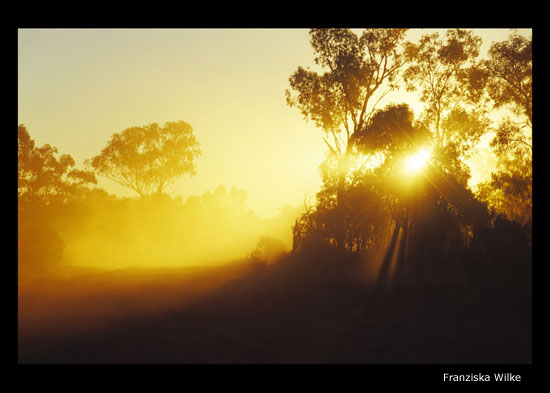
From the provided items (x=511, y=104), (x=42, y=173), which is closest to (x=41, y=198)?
(x=42, y=173)

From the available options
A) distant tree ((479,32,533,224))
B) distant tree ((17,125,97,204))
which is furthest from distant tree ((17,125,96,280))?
distant tree ((479,32,533,224))

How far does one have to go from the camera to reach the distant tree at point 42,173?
146 ft

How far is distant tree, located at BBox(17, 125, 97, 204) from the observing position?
44.5m

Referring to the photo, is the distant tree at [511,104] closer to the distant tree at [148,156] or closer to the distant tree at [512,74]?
the distant tree at [512,74]

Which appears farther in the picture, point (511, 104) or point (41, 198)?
point (41, 198)

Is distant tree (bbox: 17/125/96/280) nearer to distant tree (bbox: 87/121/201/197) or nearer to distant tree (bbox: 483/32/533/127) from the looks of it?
distant tree (bbox: 87/121/201/197)

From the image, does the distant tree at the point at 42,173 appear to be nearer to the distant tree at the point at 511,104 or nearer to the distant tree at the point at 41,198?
the distant tree at the point at 41,198

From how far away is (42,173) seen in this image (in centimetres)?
4631

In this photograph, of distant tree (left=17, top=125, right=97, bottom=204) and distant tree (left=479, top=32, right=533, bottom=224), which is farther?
distant tree (left=17, top=125, right=97, bottom=204)

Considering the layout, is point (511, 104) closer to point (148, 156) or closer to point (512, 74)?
point (512, 74)

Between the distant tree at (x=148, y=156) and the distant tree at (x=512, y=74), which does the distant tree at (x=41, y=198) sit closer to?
the distant tree at (x=148, y=156)

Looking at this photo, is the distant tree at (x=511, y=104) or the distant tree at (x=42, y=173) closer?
the distant tree at (x=511, y=104)

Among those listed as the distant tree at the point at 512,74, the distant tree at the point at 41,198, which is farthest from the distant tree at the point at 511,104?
the distant tree at the point at 41,198

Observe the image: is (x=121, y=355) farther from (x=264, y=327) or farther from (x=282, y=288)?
(x=282, y=288)
